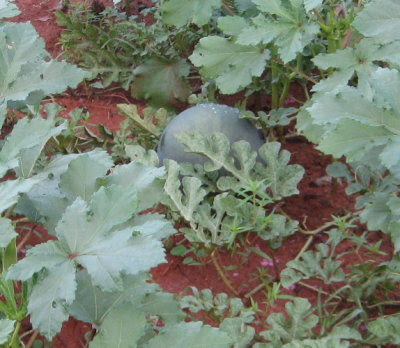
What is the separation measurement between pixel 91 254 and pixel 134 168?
261mm

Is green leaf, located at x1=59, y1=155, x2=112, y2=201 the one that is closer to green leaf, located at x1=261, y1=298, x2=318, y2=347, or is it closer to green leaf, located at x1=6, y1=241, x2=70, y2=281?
green leaf, located at x1=6, y1=241, x2=70, y2=281

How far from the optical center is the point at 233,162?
2398mm

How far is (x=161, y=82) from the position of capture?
317 cm

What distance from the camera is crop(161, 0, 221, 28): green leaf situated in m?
2.67

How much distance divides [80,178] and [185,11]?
1.57 meters

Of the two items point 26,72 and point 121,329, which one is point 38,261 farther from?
point 26,72

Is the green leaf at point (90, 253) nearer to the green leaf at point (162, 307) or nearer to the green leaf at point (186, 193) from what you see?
the green leaf at point (162, 307)

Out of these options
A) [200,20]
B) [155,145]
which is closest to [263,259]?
[155,145]

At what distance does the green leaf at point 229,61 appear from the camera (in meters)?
2.54

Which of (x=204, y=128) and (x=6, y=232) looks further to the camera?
(x=204, y=128)

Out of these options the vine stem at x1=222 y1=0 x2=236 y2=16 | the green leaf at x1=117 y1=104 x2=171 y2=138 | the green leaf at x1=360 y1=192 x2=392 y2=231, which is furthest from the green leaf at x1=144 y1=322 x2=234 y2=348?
the vine stem at x1=222 y1=0 x2=236 y2=16

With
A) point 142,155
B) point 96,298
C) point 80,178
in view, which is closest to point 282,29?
point 142,155

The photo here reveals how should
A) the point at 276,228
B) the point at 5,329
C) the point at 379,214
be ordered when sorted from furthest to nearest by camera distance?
1. the point at 276,228
2. the point at 379,214
3. the point at 5,329

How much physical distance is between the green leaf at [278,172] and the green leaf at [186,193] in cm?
28
